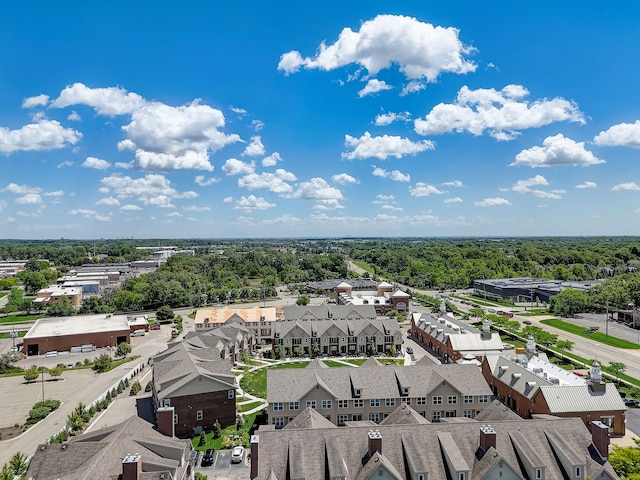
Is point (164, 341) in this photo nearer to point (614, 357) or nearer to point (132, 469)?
point (132, 469)

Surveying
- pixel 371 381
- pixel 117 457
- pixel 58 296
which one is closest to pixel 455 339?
pixel 371 381

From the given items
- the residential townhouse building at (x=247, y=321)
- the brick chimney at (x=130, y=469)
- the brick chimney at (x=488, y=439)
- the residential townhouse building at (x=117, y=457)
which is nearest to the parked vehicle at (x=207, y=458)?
the residential townhouse building at (x=117, y=457)

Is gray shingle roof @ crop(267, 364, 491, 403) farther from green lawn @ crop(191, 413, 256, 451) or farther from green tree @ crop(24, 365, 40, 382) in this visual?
green tree @ crop(24, 365, 40, 382)

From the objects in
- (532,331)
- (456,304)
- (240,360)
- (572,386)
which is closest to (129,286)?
(240,360)

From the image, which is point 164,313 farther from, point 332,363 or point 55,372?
point 332,363

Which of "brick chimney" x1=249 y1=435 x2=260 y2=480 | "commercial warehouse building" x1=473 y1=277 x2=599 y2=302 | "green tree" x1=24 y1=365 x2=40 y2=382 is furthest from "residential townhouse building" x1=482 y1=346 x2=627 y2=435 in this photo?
"commercial warehouse building" x1=473 y1=277 x2=599 y2=302

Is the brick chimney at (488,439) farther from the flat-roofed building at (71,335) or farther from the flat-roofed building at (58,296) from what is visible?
the flat-roofed building at (58,296)
